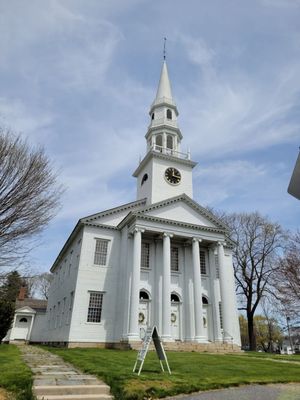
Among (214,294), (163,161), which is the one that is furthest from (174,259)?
(163,161)

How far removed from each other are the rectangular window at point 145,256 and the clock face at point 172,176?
7.66 m

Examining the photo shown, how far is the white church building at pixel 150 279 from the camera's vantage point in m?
23.4

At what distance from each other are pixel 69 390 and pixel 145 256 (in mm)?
19995

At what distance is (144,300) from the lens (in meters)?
24.5

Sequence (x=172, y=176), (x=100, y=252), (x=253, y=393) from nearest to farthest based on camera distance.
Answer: (x=253, y=393) < (x=100, y=252) < (x=172, y=176)

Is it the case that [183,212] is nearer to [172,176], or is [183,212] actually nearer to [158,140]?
[172,176]

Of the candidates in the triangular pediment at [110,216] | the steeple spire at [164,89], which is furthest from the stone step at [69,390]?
the steeple spire at [164,89]

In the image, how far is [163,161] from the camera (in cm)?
3178

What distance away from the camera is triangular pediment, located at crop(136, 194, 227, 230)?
1039 inches

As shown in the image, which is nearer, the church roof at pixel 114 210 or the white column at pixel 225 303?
the white column at pixel 225 303

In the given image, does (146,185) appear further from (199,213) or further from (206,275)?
(206,275)

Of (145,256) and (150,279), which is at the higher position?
(145,256)

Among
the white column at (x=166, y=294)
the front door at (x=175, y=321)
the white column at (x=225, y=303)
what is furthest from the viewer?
the white column at (x=225, y=303)

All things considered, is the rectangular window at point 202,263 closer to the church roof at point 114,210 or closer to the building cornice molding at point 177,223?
the building cornice molding at point 177,223
